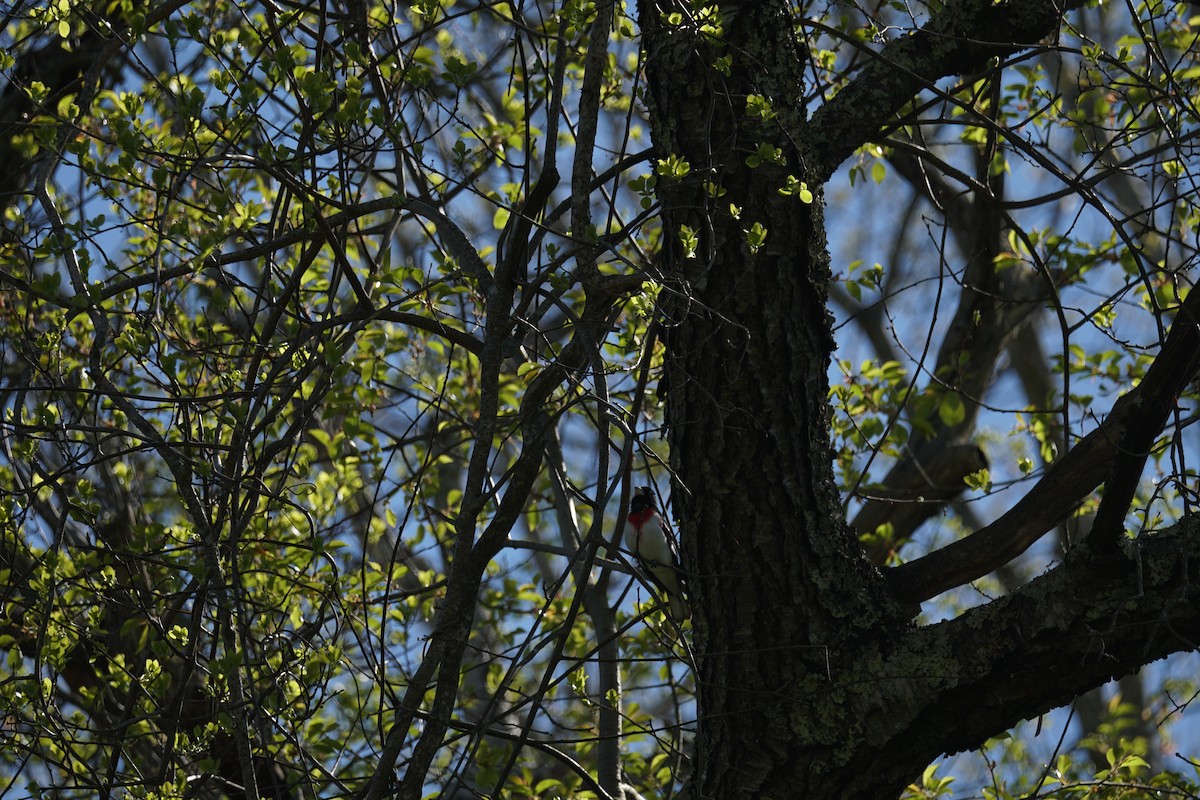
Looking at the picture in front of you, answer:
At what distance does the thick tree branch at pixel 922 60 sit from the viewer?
2.59 meters

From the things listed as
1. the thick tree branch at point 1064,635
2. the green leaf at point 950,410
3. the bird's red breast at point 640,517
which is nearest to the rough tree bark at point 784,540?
the thick tree branch at point 1064,635

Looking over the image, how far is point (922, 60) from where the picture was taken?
2.66m

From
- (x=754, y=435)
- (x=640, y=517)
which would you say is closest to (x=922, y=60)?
(x=754, y=435)

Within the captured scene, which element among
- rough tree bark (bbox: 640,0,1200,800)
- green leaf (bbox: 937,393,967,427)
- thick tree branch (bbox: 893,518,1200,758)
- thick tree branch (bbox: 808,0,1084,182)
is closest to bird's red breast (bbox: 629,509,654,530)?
green leaf (bbox: 937,393,967,427)

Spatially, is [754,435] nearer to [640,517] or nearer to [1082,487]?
[1082,487]

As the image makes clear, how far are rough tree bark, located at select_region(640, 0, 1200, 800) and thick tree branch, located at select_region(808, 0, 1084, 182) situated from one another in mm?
19

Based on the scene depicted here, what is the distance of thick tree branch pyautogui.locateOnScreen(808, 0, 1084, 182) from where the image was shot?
2.59 metres

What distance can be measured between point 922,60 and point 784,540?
45.8 inches

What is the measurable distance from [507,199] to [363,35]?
1.10m

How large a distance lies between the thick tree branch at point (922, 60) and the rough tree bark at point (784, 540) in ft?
0.06

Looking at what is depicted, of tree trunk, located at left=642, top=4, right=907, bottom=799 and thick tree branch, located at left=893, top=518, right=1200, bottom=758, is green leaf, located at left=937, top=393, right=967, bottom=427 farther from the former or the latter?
thick tree branch, located at left=893, top=518, right=1200, bottom=758

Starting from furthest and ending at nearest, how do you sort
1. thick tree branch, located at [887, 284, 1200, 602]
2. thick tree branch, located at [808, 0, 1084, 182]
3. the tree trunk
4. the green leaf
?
1. the green leaf
2. thick tree branch, located at [808, 0, 1084, 182]
3. the tree trunk
4. thick tree branch, located at [887, 284, 1200, 602]

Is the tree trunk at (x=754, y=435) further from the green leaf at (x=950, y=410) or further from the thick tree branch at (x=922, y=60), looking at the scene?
the green leaf at (x=950, y=410)

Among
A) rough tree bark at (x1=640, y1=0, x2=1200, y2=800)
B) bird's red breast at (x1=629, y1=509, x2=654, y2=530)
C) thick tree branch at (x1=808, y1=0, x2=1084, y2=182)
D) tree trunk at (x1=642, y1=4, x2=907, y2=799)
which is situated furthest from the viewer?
bird's red breast at (x1=629, y1=509, x2=654, y2=530)
